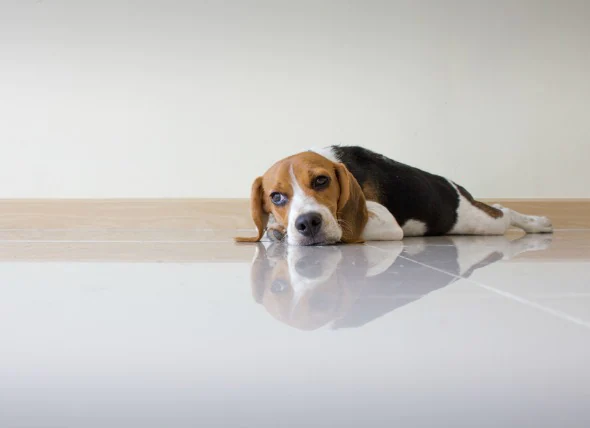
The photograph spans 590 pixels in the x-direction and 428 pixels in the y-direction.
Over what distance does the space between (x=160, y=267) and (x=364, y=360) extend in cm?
107

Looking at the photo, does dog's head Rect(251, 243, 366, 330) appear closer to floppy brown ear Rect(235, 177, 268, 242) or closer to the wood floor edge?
floppy brown ear Rect(235, 177, 268, 242)

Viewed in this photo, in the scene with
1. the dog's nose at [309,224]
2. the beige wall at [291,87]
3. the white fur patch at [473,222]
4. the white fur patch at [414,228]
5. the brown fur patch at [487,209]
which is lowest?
the dog's nose at [309,224]

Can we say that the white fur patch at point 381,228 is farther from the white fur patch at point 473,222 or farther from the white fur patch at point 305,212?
the white fur patch at point 473,222

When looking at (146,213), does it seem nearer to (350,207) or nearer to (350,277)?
(350,207)

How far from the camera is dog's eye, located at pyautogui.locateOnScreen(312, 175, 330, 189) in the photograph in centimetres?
261

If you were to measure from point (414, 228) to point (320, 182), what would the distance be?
72cm

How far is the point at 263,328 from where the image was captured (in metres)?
0.80

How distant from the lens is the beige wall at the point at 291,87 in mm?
4113

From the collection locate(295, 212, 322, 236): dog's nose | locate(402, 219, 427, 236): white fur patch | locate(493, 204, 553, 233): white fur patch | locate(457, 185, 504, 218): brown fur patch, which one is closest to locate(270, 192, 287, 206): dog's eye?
locate(295, 212, 322, 236): dog's nose

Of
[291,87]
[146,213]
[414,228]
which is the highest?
[291,87]

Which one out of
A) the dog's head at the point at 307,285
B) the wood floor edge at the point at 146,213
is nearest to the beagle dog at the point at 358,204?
the dog's head at the point at 307,285

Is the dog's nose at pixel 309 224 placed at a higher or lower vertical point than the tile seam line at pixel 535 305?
higher

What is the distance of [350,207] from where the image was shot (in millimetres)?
2693

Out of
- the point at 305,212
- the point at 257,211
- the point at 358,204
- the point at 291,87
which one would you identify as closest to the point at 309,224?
the point at 305,212
